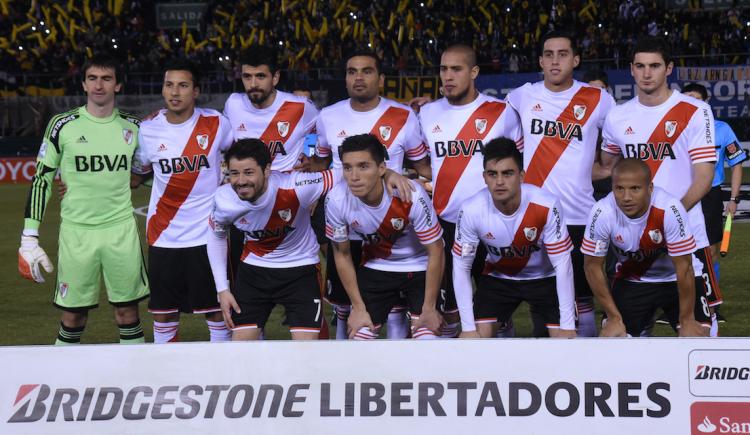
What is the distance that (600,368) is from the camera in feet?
14.7

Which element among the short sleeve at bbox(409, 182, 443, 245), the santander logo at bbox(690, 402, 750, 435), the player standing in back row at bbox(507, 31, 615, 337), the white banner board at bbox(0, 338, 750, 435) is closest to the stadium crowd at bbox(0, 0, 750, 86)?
the player standing in back row at bbox(507, 31, 615, 337)

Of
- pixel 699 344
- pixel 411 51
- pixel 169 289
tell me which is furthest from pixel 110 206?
pixel 411 51

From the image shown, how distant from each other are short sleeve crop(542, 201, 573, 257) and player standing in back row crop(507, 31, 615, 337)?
0.72 meters

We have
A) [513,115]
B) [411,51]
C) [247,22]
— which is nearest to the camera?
[513,115]

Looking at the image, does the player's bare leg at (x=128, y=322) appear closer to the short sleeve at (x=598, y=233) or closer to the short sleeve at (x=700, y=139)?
the short sleeve at (x=598, y=233)

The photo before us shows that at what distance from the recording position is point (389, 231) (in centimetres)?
630

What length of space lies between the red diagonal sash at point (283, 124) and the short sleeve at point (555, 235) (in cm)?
204

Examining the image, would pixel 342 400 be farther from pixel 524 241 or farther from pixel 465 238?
pixel 524 241

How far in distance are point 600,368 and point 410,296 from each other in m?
2.17

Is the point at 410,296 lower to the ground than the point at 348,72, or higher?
lower

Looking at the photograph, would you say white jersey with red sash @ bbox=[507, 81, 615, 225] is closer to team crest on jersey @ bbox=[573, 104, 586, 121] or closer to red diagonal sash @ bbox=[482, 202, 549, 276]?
team crest on jersey @ bbox=[573, 104, 586, 121]

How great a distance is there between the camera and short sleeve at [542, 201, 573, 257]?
592 cm

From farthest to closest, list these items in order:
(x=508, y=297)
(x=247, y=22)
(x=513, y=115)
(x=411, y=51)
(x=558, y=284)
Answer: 1. (x=247, y=22)
2. (x=411, y=51)
3. (x=513, y=115)
4. (x=508, y=297)
5. (x=558, y=284)

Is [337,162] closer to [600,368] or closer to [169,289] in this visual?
[169,289]
